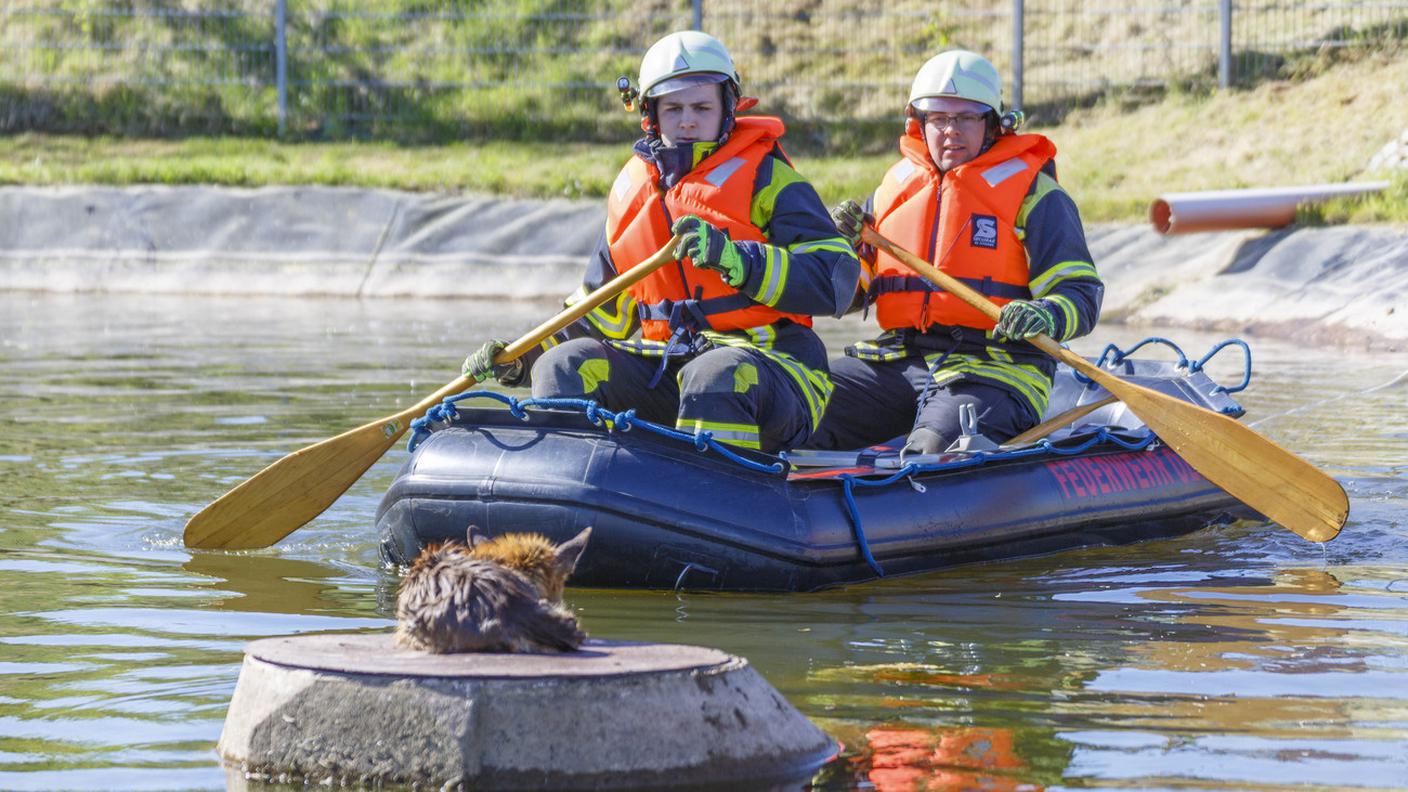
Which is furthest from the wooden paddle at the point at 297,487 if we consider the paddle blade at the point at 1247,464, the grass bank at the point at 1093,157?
the grass bank at the point at 1093,157

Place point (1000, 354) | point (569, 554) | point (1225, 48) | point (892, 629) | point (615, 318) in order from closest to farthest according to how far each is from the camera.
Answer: point (569, 554), point (892, 629), point (615, 318), point (1000, 354), point (1225, 48)

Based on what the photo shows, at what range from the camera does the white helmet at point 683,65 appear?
19.4 ft

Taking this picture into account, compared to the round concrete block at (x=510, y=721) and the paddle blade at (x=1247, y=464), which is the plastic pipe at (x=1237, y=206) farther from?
the round concrete block at (x=510, y=721)

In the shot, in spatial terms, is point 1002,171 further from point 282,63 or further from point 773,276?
point 282,63

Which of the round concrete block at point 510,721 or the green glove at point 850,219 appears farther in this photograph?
the green glove at point 850,219

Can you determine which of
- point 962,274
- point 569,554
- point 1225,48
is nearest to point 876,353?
point 962,274

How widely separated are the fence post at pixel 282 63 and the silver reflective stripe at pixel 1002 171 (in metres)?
11.7

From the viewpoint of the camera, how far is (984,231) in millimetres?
6637

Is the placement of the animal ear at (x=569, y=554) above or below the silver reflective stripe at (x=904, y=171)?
below

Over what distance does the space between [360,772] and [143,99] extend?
15265 millimetres

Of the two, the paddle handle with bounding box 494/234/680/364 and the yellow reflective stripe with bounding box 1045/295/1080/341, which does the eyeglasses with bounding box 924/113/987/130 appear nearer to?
the yellow reflective stripe with bounding box 1045/295/1080/341

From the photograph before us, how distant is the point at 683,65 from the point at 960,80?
3.64 feet

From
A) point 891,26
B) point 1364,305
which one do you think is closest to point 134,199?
point 891,26

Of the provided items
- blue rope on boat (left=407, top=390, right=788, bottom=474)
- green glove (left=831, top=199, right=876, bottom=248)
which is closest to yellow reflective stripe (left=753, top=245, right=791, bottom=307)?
blue rope on boat (left=407, top=390, right=788, bottom=474)
